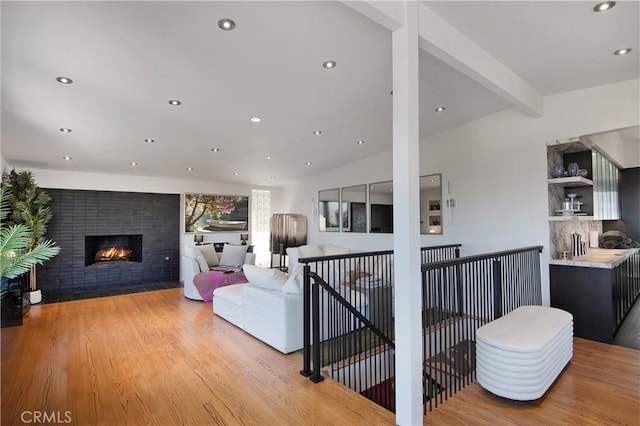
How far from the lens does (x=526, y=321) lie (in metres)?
2.84

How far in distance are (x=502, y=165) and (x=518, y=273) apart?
156 centimetres

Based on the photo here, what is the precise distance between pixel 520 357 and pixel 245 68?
3.30 m

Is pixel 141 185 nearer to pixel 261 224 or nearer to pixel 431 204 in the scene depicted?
pixel 261 224

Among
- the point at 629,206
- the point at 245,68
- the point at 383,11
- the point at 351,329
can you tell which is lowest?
the point at 351,329

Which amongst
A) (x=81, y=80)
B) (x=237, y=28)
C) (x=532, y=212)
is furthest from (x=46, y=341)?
(x=532, y=212)

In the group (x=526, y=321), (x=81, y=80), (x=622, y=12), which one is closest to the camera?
(x=622, y=12)

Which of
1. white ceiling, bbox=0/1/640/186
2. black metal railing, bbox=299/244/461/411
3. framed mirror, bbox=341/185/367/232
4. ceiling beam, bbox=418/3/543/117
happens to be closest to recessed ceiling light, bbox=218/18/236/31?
white ceiling, bbox=0/1/640/186

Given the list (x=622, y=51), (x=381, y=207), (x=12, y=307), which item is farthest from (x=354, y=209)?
(x=12, y=307)

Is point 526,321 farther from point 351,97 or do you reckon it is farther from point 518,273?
point 351,97

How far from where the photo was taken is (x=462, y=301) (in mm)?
3154

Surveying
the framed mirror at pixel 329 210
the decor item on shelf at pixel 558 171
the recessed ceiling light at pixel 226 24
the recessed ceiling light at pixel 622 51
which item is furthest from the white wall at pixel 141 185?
the recessed ceiling light at pixel 622 51

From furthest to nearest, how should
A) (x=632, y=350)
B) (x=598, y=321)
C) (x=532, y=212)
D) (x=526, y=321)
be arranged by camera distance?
(x=532, y=212)
(x=598, y=321)
(x=632, y=350)
(x=526, y=321)

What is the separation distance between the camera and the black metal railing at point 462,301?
8.64 feet

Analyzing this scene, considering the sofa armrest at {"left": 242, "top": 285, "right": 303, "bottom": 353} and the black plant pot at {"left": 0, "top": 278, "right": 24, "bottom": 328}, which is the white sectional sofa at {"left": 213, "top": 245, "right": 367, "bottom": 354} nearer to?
the sofa armrest at {"left": 242, "top": 285, "right": 303, "bottom": 353}
